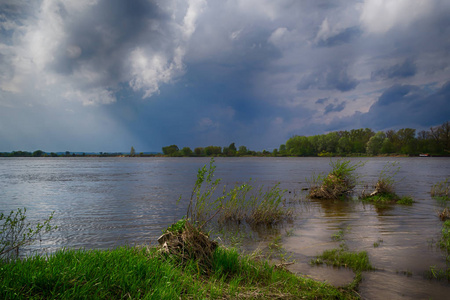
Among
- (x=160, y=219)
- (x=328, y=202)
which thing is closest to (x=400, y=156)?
(x=328, y=202)

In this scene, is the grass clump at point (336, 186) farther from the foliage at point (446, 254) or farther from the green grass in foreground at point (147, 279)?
the green grass in foreground at point (147, 279)

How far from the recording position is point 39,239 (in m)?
13.3

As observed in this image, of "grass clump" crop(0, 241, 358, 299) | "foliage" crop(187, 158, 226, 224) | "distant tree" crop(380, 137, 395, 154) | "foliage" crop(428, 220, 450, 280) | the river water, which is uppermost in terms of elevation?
"distant tree" crop(380, 137, 395, 154)

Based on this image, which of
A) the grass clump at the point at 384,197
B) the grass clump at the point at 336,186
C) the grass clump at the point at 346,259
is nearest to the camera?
the grass clump at the point at 346,259

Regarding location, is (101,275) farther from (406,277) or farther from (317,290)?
(406,277)

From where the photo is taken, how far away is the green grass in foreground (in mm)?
4629

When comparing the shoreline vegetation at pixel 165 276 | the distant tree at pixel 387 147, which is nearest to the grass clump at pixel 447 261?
the shoreline vegetation at pixel 165 276

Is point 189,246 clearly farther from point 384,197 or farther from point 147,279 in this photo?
point 384,197

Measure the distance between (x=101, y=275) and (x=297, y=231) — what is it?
405 inches

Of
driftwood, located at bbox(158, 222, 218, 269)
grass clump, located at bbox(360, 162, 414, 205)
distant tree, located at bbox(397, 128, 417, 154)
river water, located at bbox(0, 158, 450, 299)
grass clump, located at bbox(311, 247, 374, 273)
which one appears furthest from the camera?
distant tree, located at bbox(397, 128, 417, 154)

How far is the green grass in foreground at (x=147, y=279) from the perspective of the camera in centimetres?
463

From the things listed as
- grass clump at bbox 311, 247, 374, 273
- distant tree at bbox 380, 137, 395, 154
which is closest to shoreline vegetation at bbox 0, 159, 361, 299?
grass clump at bbox 311, 247, 374, 273

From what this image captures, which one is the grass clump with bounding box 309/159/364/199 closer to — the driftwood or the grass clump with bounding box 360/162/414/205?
the grass clump with bounding box 360/162/414/205

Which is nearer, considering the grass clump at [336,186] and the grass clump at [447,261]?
the grass clump at [447,261]
